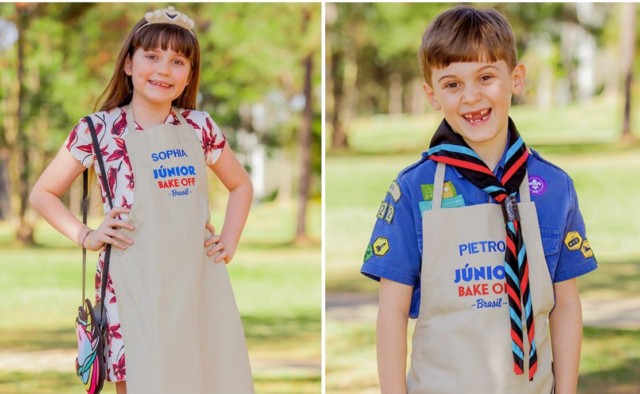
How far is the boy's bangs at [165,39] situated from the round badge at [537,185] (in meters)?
1.11

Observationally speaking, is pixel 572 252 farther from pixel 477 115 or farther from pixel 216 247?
pixel 216 247

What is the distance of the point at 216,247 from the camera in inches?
115

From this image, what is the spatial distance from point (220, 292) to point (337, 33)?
21592mm

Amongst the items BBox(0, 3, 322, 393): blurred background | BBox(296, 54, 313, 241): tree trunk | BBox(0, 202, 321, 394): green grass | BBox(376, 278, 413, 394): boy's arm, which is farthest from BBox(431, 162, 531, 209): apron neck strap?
BBox(296, 54, 313, 241): tree trunk

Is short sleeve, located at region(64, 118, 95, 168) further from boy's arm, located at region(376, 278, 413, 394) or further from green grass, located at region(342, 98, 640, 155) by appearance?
green grass, located at region(342, 98, 640, 155)

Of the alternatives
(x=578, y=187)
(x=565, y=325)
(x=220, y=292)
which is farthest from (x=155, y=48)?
(x=578, y=187)

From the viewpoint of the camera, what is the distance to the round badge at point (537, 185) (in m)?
2.38

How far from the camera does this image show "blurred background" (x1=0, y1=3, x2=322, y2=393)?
51.4 ft

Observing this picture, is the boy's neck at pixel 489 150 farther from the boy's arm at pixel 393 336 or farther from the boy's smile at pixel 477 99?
the boy's arm at pixel 393 336

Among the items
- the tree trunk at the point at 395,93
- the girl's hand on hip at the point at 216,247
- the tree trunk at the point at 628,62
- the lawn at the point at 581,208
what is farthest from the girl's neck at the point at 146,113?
the tree trunk at the point at 395,93

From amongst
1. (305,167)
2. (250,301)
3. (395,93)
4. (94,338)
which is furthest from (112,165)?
(395,93)

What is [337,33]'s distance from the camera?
2409 centimetres

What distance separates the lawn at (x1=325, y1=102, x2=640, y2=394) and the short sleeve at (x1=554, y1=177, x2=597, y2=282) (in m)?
3.41

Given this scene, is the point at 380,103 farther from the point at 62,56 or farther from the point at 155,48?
the point at 155,48
